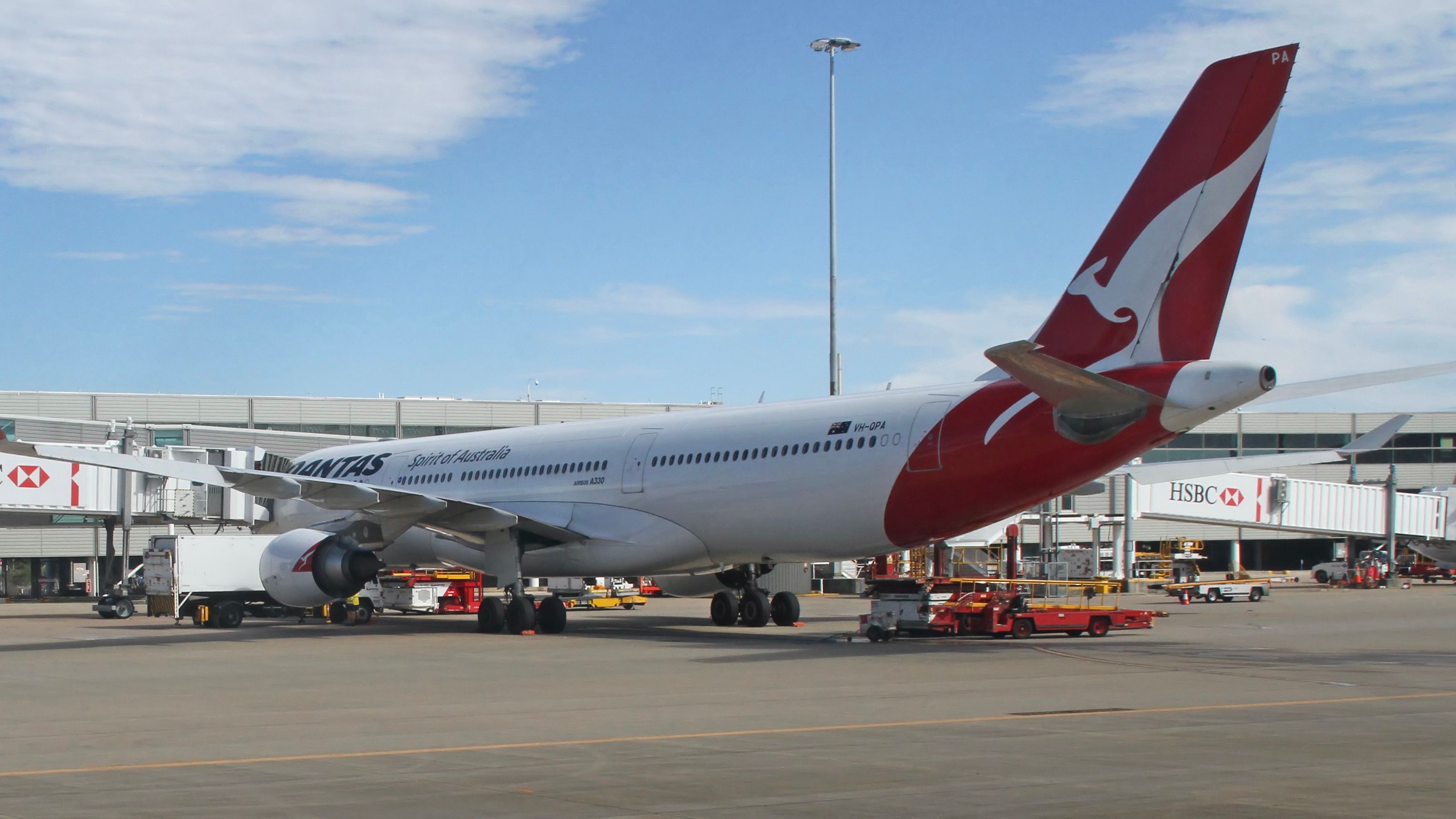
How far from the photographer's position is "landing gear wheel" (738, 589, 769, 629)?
28578 millimetres

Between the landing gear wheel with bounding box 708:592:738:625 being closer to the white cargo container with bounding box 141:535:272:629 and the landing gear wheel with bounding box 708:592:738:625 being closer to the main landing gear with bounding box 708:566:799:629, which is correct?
the main landing gear with bounding box 708:566:799:629

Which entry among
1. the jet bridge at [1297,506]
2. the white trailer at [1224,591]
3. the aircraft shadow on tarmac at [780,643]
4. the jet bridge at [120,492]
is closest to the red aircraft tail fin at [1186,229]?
the aircraft shadow on tarmac at [780,643]

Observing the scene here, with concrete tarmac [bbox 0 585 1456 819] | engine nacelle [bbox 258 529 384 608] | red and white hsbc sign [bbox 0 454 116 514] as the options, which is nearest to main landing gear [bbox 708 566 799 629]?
concrete tarmac [bbox 0 585 1456 819]

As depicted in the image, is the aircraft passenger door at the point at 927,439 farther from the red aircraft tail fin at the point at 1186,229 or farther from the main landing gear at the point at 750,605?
the main landing gear at the point at 750,605

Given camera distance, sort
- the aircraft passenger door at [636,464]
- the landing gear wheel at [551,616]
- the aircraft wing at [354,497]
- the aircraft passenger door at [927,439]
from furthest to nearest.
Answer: the landing gear wheel at [551,616]
the aircraft passenger door at [636,464]
the aircraft wing at [354,497]
the aircraft passenger door at [927,439]

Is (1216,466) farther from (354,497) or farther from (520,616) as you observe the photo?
(354,497)

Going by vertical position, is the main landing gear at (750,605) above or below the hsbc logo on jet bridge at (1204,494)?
below

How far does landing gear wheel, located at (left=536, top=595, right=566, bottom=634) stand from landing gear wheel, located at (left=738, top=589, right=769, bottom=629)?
3806mm

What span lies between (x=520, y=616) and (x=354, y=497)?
396 centimetres

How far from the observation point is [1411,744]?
422 inches

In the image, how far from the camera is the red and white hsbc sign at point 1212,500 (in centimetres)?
4681

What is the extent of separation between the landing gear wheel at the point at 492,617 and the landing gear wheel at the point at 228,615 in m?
7.26

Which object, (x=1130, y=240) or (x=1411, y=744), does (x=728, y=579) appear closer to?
(x=1130, y=240)

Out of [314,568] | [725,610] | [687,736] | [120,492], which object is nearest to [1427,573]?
[725,610]
